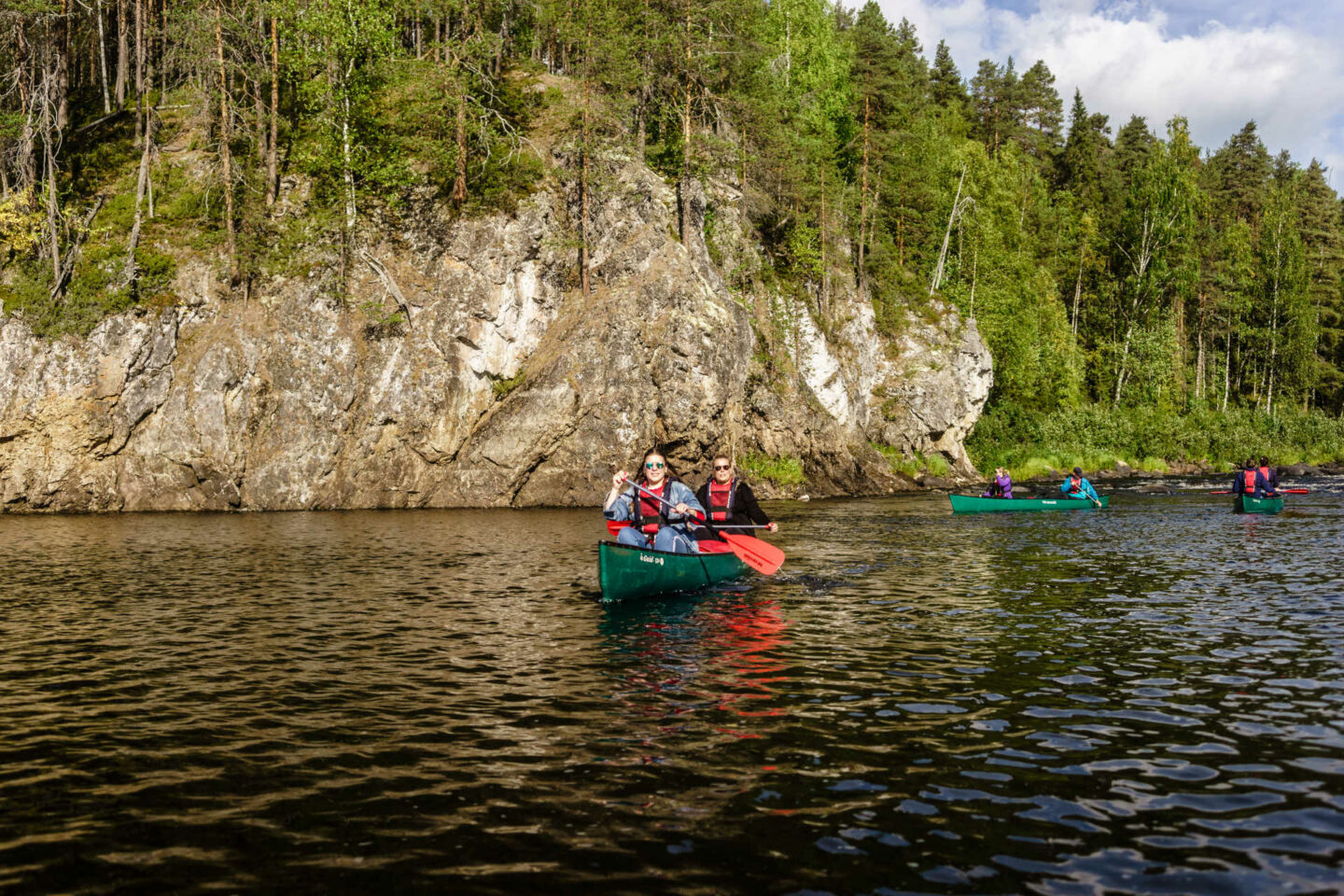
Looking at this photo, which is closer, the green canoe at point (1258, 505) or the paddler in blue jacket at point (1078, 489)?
the green canoe at point (1258, 505)

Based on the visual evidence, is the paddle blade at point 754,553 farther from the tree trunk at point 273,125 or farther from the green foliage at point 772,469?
the tree trunk at point 273,125

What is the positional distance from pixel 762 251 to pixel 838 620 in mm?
42527

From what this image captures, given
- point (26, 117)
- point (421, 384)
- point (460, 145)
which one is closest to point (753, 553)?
point (421, 384)

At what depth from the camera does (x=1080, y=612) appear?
46.3ft

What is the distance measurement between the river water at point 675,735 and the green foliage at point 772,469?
25124 millimetres

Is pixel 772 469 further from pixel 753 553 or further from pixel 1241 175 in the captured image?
pixel 1241 175

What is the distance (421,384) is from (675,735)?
32.9 metres

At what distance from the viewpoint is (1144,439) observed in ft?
211

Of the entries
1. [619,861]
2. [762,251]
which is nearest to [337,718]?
[619,861]

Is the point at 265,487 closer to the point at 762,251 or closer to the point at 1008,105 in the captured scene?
the point at 762,251

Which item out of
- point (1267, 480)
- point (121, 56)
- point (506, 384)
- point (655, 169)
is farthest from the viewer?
point (655, 169)

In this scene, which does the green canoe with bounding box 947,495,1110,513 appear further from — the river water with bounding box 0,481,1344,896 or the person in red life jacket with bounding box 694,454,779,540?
the person in red life jacket with bounding box 694,454,779,540

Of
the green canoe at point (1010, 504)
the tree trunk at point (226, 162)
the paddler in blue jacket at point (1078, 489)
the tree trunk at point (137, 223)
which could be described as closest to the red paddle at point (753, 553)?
the green canoe at point (1010, 504)

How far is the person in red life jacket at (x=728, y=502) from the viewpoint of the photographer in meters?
18.2
